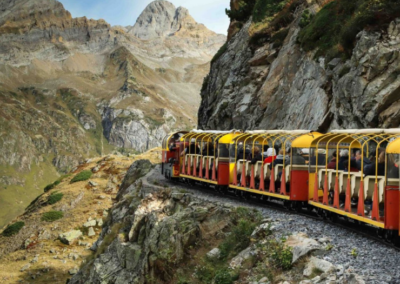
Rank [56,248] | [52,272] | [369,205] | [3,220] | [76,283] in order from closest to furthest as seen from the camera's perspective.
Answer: [369,205] → [76,283] → [52,272] → [56,248] → [3,220]

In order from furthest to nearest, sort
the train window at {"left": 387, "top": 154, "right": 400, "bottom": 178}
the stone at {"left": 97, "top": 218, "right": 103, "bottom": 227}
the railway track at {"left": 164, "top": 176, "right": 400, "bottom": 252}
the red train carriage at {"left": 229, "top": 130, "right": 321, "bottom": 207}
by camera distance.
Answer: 1. the stone at {"left": 97, "top": 218, "right": 103, "bottom": 227}
2. the red train carriage at {"left": 229, "top": 130, "right": 321, "bottom": 207}
3. the railway track at {"left": 164, "top": 176, "right": 400, "bottom": 252}
4. the train window at {"left": 387, "top": 154, "right": 400, "bottom": 178}

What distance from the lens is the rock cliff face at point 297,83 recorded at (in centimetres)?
2405

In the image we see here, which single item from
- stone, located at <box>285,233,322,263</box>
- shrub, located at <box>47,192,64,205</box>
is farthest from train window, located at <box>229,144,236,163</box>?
→ shrub, located at <box>47,192,64,205</box>

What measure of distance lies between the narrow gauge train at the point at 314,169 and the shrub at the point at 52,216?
64.0 ft

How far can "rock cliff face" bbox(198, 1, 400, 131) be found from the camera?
24047mm

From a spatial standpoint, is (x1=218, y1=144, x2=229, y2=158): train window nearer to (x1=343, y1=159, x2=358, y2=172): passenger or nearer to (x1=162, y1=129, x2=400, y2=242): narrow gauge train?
(x1=162, y1=129, x2=400, y2=242): narrow gauge train

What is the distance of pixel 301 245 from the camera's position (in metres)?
12.4

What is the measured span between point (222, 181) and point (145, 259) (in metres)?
7.04

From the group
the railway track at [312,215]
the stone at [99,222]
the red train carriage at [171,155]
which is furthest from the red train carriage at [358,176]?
the stone at [99,222]

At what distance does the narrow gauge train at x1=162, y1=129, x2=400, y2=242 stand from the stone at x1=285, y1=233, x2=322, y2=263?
1.87 meters

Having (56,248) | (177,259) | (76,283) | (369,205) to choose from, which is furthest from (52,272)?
(369,205)

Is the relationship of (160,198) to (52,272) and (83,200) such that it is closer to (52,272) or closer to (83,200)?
(52,272)

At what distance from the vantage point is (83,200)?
155 feet

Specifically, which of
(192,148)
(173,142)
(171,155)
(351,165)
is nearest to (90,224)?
(171,155)
